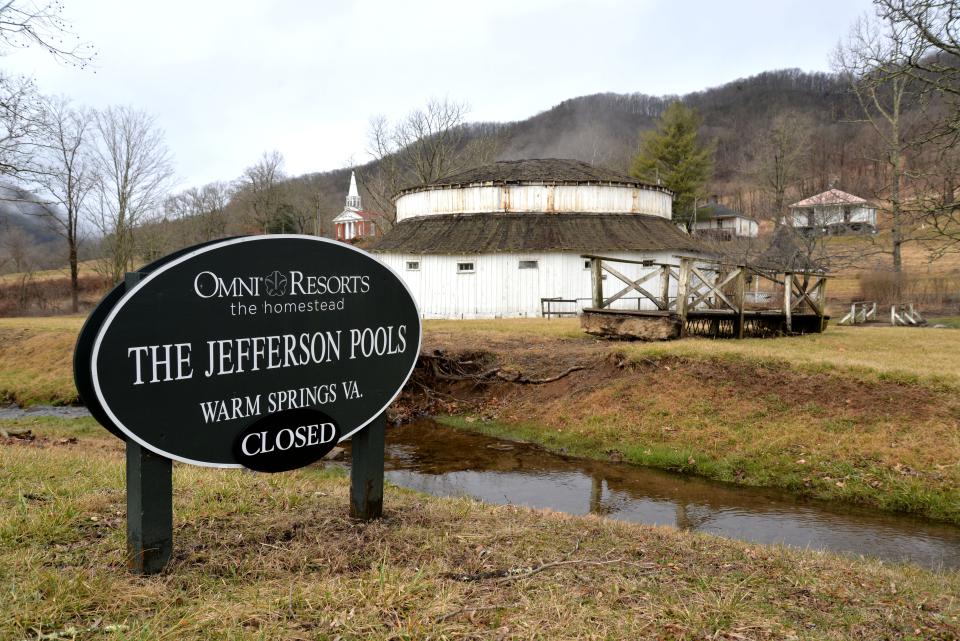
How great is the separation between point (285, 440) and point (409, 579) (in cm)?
118

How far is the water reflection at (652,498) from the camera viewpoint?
725cm

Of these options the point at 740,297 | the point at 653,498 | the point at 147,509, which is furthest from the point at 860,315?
the point at 147,509

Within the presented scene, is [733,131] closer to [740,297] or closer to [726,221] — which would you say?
[726,221]

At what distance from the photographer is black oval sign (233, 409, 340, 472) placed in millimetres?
3830

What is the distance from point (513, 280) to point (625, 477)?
1814 cm

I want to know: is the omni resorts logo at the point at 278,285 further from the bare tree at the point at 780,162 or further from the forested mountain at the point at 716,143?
the bare tree at the point at 780,162

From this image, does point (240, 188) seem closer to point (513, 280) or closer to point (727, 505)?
point (513, 280)

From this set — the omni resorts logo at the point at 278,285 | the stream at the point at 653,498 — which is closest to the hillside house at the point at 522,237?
the stream at the point at 653,498

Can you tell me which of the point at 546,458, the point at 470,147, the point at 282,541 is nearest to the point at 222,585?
the point at 282,541

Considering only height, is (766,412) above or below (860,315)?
below

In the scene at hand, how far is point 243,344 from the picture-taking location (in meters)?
3.77

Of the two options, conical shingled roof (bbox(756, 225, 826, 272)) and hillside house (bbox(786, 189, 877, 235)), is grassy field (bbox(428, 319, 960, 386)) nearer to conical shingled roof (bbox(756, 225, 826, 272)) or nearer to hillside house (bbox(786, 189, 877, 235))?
conical shingled roof (bbox(756, 225, 826, 272))

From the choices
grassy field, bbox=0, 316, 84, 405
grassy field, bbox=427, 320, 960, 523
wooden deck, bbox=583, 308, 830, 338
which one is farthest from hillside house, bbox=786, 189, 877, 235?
grassy field, bbox=0, 316, 84, 405

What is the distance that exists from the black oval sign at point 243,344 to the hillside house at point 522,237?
21.2 m
